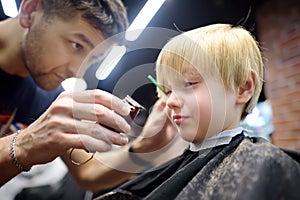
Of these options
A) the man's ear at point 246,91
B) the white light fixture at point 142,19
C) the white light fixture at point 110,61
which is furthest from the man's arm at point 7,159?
the white light fixture at point 142,19

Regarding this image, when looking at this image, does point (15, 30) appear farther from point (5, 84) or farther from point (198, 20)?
point (198, 20)

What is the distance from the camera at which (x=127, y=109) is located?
2.80ft

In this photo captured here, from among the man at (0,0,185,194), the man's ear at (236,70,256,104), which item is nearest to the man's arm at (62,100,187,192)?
the man at (0,0,185,194)

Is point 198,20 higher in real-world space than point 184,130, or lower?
lower

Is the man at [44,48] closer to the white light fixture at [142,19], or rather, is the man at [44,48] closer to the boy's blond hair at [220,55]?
the white light fixture at [142,19]

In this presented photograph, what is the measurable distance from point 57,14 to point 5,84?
1.49 feet

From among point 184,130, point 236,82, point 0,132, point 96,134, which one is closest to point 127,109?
point 96,134

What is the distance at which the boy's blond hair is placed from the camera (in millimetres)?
1002

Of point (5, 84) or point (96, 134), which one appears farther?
point (5, 84)

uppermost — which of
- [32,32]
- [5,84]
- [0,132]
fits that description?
[32,32]

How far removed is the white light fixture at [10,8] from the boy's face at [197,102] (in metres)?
1.10

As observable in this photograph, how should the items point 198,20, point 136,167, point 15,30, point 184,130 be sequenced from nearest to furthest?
point 184,130
point 136,167
point 15,30
point 198,20

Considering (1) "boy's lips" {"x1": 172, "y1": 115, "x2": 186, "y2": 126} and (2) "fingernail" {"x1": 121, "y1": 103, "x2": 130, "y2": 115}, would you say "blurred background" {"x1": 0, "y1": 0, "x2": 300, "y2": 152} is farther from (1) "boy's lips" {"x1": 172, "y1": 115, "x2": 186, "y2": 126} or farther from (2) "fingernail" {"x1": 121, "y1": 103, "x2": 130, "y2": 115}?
(2) "fingernail" {"x1": 121, "y1": 103, "x2": 130, "y2": 115}

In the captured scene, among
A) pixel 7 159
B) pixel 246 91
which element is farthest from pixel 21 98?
pixel 246 91
